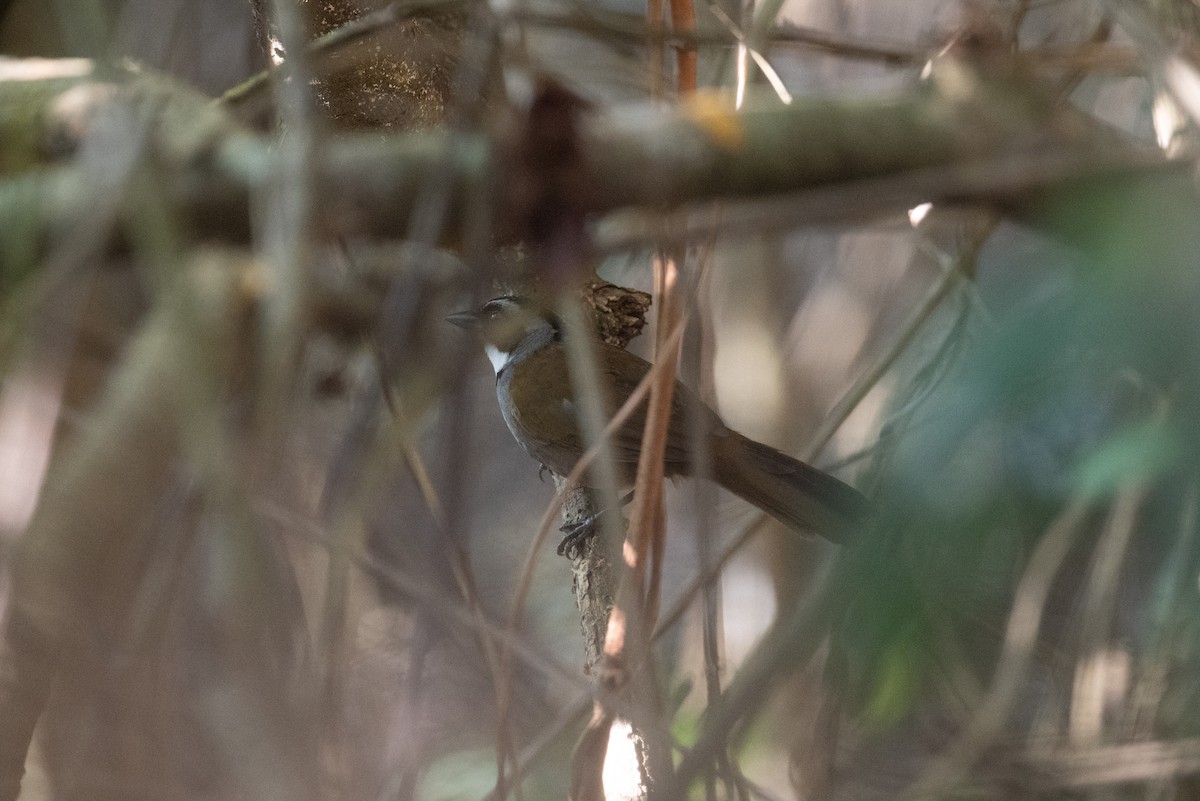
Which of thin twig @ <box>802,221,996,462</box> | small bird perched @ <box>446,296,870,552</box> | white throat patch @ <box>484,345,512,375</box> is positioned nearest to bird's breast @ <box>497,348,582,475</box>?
small bird perched @ <box>446,296,870,552</box>

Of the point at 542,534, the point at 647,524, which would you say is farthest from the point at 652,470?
the point at 542,534

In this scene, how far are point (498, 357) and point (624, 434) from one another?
→ 0.84 metres

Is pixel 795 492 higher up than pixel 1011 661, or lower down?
higher up

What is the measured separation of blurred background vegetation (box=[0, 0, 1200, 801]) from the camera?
0.90 metres

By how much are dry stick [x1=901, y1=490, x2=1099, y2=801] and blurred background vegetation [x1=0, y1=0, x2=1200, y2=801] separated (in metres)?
0.01

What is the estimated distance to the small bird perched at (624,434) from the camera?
2.26 metres

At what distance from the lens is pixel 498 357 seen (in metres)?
3.47

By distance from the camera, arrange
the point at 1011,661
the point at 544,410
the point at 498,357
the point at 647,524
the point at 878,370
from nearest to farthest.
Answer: the point at 647,524, the point at 878,370, the point at 1011,661, the point at 544,410, the point at 498,357

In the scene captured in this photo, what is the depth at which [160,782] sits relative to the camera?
5.70 feet

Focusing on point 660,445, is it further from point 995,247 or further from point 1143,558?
point 995,247

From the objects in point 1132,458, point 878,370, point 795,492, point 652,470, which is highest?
point 795,492

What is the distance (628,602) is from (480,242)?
35cm

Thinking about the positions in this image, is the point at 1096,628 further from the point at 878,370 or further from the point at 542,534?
the point at 542,534

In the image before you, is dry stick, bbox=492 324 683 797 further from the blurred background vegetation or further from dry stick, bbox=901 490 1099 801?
dry stick, bbox=901 490 1099 801
